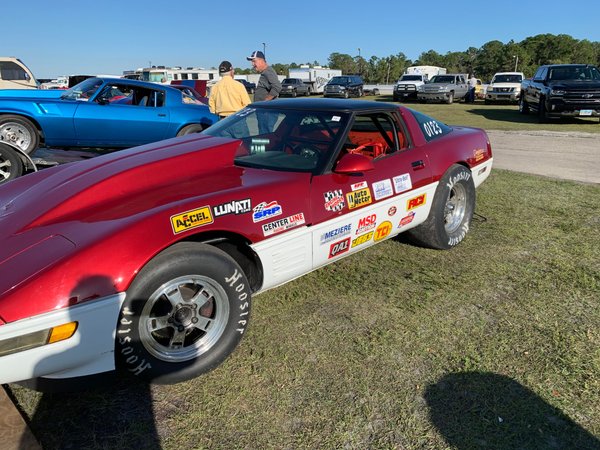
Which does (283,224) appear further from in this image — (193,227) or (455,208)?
(455,208)

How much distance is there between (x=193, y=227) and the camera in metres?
2.12

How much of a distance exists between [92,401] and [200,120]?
21.0 feet

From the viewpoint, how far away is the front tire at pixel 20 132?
6273mm

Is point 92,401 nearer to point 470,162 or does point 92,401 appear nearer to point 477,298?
point 477,298

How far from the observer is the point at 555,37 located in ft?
227

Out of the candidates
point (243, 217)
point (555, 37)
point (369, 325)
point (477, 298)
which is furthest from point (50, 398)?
point (555, 37)

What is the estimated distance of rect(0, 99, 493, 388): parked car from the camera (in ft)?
5.82

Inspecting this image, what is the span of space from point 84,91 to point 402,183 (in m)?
6.21


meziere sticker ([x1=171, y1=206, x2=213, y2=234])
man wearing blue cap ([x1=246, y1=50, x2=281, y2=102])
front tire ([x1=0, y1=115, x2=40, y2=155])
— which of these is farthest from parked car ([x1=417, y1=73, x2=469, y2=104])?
meziere sticker ([x1=171, y1=206, x2=213, y2=234])

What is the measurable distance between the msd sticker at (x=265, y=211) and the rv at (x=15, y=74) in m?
16.3

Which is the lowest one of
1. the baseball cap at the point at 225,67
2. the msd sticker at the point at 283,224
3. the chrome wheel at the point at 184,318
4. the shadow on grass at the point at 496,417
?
the shadow on grass at the point at 496,417

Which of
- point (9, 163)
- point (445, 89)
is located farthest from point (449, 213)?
point (445, 89)

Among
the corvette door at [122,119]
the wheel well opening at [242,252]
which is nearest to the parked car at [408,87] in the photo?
the corvette door at [122,119]

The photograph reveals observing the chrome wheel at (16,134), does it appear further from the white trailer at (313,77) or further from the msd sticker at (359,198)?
the white trailer at (313,77)
